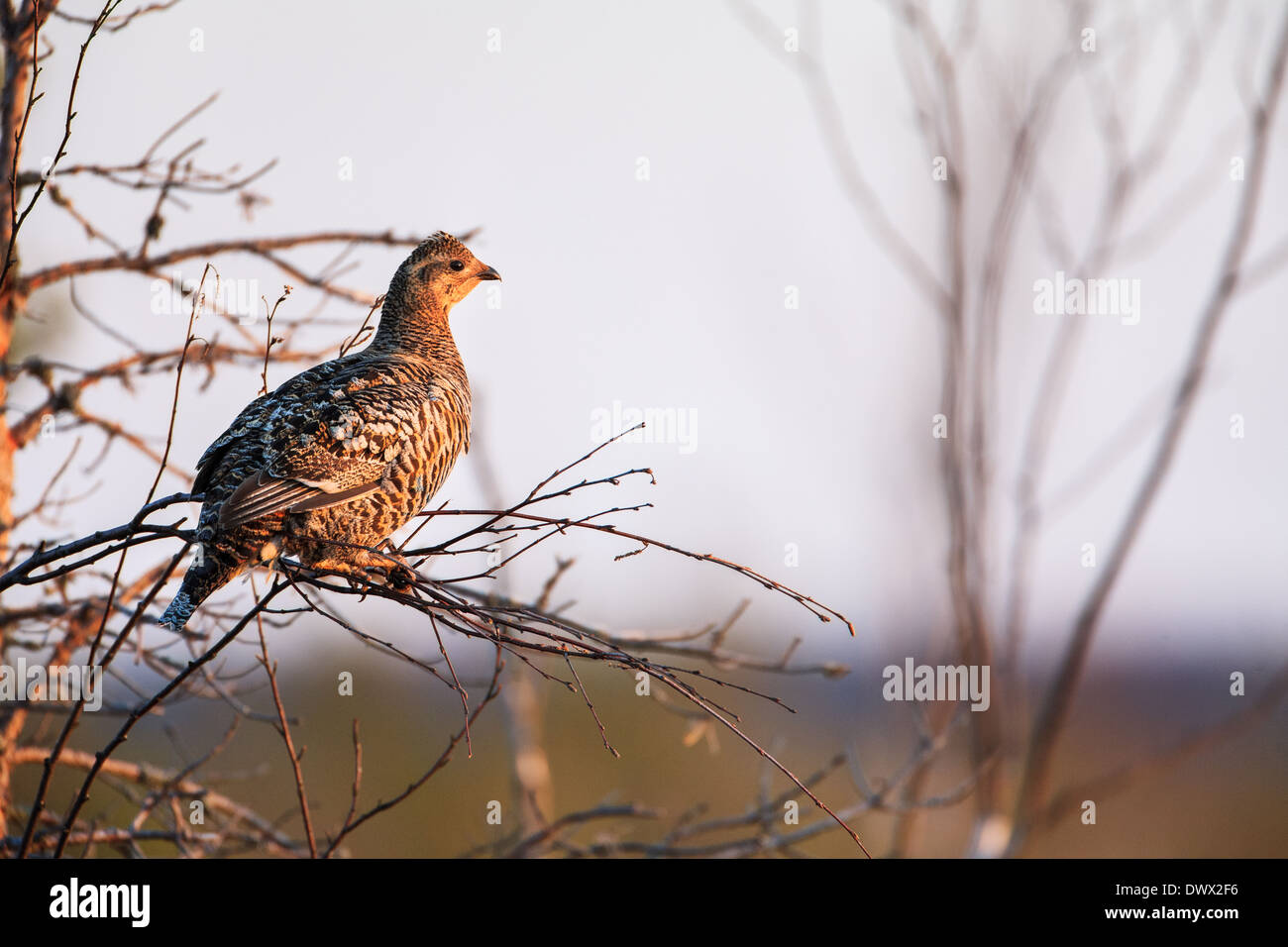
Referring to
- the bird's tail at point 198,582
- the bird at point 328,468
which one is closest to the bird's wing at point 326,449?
the bird at point 328,468

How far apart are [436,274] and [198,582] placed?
237cm

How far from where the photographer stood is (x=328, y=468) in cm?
402

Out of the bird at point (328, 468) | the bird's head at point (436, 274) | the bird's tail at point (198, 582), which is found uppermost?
the bird's head at point (436, 274)

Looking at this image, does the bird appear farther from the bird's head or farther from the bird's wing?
the bird's head

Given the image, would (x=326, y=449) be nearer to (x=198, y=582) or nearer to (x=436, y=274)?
(x=198, y=582)

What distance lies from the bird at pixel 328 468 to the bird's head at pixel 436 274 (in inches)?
29.0

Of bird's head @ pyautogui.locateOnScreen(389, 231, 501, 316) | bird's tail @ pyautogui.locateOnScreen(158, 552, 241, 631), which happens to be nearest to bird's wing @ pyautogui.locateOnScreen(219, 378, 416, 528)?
bird's tail @ pyautogui.locateOnScreen(158, 552, 241, 631)

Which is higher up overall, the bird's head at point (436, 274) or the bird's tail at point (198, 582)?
the bird's head at point (436, 274)

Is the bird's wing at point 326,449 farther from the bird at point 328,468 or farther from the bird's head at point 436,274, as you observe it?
the bird's head at point 436,274

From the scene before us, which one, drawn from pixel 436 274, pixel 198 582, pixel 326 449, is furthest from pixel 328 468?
pixel 436 274

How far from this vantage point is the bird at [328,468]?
3758 millimetres

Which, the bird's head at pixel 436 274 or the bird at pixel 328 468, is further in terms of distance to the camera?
the bird's head at pixel 436 274

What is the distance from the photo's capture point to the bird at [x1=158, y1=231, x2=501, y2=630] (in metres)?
3.76
